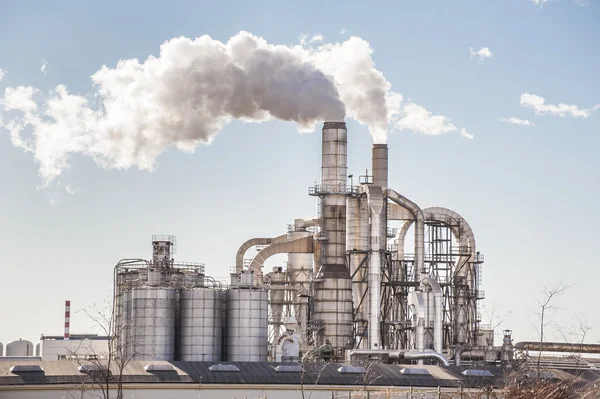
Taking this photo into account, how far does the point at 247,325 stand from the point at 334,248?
12.6 metres

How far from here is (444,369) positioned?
76.0 metres

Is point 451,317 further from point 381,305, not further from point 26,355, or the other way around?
point 26,355

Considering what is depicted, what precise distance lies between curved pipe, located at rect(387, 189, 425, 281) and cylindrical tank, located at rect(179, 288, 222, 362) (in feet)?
59.6

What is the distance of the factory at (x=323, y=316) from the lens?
7075cm

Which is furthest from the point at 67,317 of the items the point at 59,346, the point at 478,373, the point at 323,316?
the point at 478,373

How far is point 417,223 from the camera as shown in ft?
310

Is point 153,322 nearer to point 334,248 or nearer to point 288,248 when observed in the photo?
point 334,248

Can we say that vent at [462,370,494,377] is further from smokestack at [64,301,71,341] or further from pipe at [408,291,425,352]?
smokestack at [64,301,71,341]

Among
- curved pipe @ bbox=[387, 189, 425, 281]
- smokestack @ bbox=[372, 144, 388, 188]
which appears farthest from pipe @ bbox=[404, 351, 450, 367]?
smokestack @ bbox=[372, 144, 388, 188]

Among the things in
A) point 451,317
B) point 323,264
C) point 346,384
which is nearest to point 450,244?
point 451,317

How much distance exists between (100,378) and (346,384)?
13.8 meters

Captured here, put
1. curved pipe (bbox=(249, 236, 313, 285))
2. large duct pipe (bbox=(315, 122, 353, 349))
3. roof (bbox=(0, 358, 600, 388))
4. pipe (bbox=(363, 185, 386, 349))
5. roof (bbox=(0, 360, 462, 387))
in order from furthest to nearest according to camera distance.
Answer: curved pipe (bbox=(249, 236, 313, 285)) → large duct pipe (bbox=(315, 122, 353, 349)) → pipe (bbox=(363, 185, 386, 349)) → roof (bbox=(0, 358, 600, 388)) → roof (bbox=(0, 360, 462, 387))

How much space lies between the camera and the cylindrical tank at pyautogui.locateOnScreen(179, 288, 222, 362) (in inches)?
3177

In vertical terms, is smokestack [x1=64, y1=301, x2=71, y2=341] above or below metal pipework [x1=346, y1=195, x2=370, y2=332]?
below
